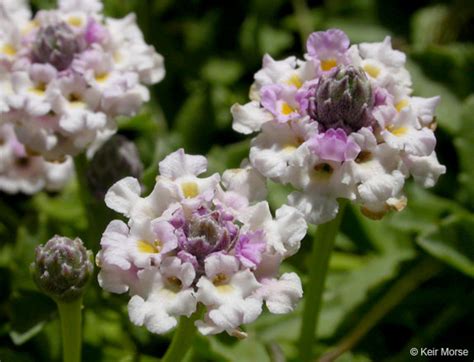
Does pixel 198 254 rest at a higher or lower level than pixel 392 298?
higher

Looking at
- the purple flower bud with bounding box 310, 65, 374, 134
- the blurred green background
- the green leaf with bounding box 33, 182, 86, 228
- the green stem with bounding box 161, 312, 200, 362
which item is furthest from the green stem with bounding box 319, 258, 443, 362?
the green leaf with bounding box 33, 182, 86, 228

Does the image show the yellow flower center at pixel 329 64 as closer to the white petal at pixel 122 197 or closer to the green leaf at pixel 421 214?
the white petal at pixel 122 197

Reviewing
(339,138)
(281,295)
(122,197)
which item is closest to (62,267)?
(122,197)

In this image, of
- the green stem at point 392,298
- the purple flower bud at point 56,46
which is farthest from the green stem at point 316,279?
the purple flower bud at point 56,46

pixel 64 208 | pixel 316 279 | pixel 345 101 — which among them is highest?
pixel 345 101

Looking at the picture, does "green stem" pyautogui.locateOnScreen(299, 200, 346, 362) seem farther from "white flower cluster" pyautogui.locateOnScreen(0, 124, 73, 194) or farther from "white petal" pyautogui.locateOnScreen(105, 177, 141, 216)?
"white flower cluster" pyautogui.locateOnScreen(0, 124, 73, 194)

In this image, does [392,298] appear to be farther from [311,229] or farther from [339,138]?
[339,138]
